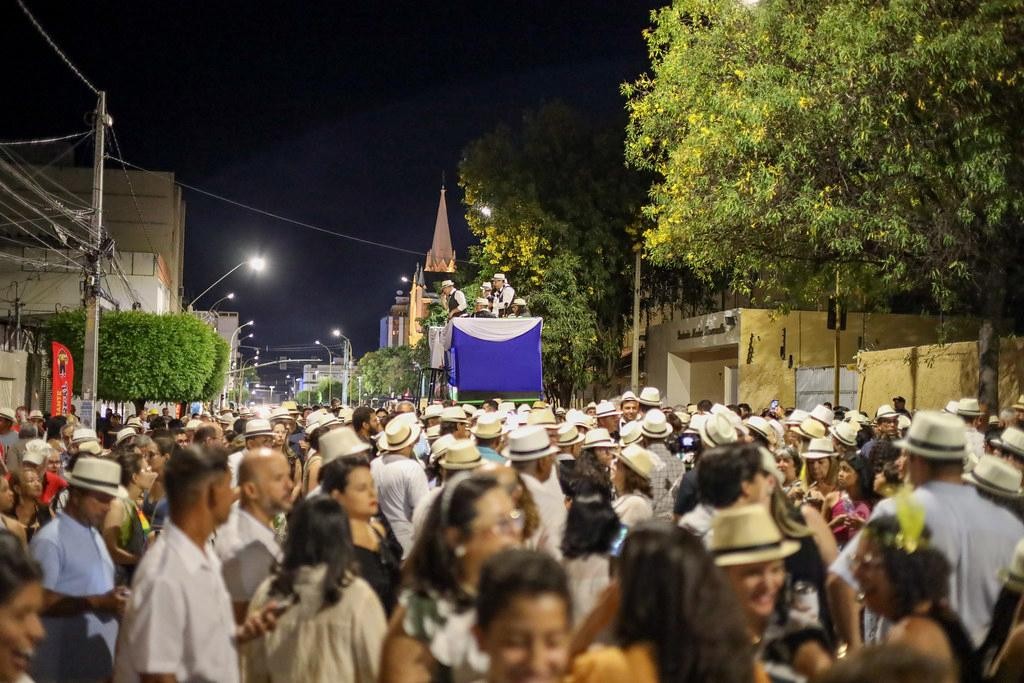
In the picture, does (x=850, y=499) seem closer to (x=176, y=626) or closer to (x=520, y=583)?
(x=176, y=626)

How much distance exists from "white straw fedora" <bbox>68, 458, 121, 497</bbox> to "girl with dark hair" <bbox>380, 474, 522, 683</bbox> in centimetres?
217

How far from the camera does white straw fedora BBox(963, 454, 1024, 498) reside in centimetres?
526

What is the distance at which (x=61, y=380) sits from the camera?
951 inches

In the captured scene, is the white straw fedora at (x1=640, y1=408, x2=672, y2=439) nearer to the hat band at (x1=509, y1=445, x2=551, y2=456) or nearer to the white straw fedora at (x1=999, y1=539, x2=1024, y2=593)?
the hat band at (x1=509, y1=445, x2=551, y2=456)

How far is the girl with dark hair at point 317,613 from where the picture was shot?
3.82m

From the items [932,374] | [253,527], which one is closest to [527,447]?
[253,527]

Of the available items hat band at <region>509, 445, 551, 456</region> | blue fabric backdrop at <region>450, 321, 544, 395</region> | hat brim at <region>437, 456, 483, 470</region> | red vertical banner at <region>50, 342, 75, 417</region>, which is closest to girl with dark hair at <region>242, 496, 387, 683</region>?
hat band at <region>509, 445, 551, 456</region>

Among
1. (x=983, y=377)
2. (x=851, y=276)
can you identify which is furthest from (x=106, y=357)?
(x=983, y=377)

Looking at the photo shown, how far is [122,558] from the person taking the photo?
6211 millimetres

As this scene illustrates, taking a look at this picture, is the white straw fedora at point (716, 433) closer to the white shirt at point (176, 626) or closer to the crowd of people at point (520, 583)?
the crowd of people at point (520, 583)

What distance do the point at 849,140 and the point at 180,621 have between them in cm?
1676

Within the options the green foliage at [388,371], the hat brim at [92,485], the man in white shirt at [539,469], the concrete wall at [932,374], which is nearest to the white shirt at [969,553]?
the man in white shirt at [539,469]

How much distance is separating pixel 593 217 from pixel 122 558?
29.6 metres

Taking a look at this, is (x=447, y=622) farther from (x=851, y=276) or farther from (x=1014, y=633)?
(x=851, y=276)
